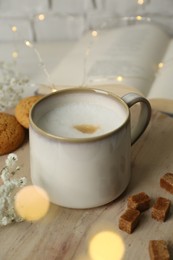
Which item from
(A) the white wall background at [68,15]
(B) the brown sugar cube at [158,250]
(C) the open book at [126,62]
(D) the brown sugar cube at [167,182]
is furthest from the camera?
(A) the white wall background at [68,15]

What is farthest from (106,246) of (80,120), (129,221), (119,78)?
(119,78)

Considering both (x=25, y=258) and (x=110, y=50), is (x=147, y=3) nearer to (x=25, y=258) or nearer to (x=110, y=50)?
(x=110, y=50)

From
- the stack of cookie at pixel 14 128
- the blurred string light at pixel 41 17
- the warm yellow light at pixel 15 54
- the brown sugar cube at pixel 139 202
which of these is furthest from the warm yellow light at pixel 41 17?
the brown sugar cube at pixel 139 202

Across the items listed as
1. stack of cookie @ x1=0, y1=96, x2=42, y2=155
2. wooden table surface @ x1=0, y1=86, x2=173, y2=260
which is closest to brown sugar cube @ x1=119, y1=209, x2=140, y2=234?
wooden table surface @ x1=0, y1=86, x2=173, y2=260

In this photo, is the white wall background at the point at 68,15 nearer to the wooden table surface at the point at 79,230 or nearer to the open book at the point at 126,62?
the open book at the point at 126,62

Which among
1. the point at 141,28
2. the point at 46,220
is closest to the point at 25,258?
the point at 46,220

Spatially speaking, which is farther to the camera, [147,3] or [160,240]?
[147,3]

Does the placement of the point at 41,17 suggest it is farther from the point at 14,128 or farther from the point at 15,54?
the point at 14,128
